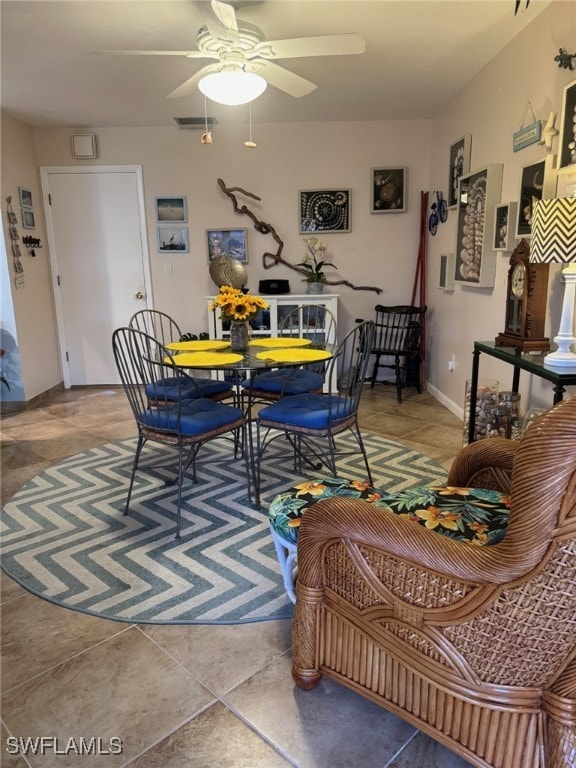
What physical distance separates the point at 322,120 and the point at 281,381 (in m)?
2.94

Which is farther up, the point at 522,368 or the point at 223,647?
the point at 522,368

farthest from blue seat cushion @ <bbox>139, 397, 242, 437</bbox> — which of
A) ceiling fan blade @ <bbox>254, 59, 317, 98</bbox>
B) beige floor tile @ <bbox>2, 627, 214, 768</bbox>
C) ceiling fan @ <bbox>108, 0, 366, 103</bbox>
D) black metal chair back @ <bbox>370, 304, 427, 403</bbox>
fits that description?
black metal chair back @ <bbox>370, 304, 427, 403</bbox>

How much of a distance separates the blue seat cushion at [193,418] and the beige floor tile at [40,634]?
0.86m

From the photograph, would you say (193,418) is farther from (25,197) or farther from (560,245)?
(25,197)

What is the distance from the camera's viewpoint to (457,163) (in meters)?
3.94

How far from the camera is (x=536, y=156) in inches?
105

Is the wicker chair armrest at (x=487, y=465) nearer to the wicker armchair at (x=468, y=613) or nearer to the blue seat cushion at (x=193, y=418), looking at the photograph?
the wicker armchair at (x=468, y=613)

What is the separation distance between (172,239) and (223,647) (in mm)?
4136

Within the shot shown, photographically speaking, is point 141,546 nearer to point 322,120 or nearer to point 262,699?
point 262,699

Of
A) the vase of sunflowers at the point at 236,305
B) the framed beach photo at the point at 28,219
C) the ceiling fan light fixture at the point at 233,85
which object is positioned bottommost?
the vase of sunflowers at the point at 236,305

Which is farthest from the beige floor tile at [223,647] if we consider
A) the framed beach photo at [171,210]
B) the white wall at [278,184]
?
the framed beach photo at [171,210]

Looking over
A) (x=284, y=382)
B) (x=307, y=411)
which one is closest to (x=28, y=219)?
(x=284, y=382)

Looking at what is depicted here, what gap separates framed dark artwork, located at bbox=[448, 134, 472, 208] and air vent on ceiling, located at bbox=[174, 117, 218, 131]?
2.11m

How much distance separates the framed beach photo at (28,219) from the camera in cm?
451
